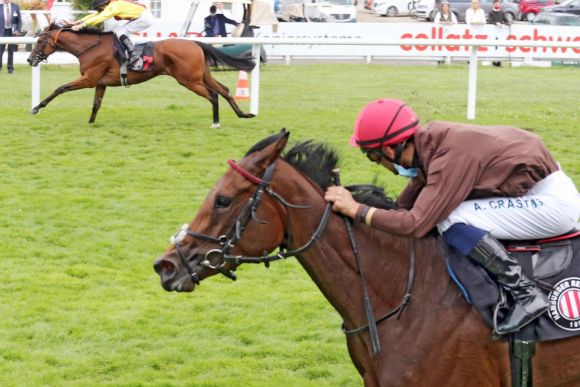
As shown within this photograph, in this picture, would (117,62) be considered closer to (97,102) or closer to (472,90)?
(97,102)

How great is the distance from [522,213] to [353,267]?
2.53ft

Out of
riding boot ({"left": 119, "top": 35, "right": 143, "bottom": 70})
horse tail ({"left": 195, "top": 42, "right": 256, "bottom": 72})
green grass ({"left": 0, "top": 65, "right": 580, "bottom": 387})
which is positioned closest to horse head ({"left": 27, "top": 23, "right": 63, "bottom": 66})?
green grass ({"left": 0, "top": 65, "right": 580, "bottom": 387})

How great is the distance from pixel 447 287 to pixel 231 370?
245 centimetres

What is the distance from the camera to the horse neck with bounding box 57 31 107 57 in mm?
15148

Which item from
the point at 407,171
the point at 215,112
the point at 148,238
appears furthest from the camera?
the point at 215,112

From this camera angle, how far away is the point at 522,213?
14.9 ft

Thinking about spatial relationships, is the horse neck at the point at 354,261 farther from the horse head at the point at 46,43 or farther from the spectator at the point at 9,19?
the spectator at the point at 9,19

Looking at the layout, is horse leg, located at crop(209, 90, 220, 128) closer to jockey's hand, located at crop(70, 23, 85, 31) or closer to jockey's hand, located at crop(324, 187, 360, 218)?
jockey's hand, located at crop(70, 23, 85, 31)

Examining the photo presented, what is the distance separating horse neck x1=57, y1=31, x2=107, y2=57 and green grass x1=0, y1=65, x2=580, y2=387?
3.25ft

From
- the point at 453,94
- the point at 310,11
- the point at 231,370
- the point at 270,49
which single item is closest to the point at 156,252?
Answer: the point at 231,370

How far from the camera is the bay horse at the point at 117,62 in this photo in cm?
1485

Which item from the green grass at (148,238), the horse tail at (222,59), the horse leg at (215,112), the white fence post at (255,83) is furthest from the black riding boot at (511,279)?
the horse tail at (222,59)

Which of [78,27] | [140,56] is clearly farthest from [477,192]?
[78,27]

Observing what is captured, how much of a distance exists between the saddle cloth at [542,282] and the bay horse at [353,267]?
6cm
